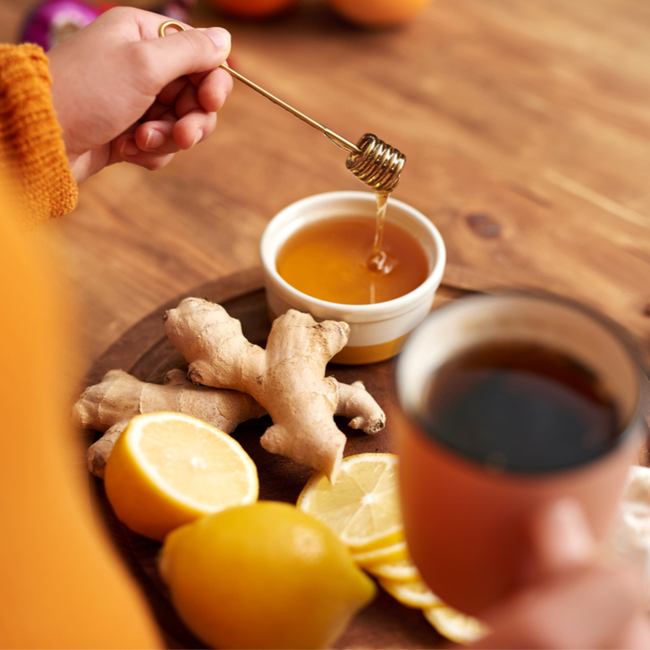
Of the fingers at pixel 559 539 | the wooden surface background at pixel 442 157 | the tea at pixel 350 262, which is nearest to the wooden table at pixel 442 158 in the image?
the wooden surface background at pixel 442 157

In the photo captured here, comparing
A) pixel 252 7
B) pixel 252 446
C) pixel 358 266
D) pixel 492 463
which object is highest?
pixel 492 463

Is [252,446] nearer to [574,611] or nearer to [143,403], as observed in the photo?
[143,403]

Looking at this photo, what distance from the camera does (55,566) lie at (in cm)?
43

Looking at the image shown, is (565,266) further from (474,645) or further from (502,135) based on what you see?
(474,645)

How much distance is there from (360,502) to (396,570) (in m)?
0.09

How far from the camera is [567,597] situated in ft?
1.40

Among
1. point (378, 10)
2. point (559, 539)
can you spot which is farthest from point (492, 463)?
point (378, 10)

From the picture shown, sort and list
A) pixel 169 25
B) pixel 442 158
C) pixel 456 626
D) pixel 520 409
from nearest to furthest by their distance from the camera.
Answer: pixel 520 409
pixel 456 626
pixel 169 25
pixel 442 158

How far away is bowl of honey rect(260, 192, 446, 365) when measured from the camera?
0.91m

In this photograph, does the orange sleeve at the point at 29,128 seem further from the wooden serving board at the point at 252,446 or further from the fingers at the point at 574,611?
the fingers at the point at 574,611

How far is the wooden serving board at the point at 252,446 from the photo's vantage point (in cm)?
69

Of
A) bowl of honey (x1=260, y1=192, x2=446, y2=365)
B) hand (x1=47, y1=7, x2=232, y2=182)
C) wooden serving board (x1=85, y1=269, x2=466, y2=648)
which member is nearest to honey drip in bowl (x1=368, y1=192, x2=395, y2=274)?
bowl of honey (x1=260, y1=192, x2=446, y2=365)

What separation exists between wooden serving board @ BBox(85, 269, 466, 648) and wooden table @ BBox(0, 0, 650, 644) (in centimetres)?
15

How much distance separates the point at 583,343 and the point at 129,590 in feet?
1.28
